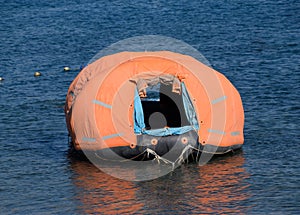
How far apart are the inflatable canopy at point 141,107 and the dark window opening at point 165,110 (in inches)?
79.3

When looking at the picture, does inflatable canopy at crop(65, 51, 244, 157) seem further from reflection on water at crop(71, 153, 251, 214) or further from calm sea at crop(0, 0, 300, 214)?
calm sea at crop(0, 0, 300, 214)

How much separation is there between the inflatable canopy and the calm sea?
120 cm

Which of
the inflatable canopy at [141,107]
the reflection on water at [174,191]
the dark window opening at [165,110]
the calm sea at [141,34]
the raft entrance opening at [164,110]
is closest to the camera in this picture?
the reflection on water at [174,191]

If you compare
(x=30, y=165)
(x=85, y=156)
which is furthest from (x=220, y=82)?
(x=30, y=165)

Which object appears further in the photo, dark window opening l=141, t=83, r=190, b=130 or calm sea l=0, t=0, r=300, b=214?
dark window opening l=141, t=83, r=190, b=130

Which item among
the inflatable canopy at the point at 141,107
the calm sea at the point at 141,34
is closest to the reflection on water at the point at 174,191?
the calm sea at the point at 141,34

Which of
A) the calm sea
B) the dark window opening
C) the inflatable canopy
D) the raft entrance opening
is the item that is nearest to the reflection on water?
the calm sea

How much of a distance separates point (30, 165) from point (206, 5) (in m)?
35.9

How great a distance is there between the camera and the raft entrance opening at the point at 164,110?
96.3ft

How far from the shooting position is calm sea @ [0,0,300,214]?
26.5m

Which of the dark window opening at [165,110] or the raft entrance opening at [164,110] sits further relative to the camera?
the dark window opening at [165,110]

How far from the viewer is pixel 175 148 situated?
28.6 metres

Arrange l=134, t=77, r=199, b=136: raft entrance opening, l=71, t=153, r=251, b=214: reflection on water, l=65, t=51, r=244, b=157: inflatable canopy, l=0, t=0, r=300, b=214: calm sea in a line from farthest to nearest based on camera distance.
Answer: l=134, t=77, r=199, b=136: raft entrance opening < l=65, t=51, r=244, b=157: inflatable canopy < l=0, t=0, r=300, b=214: calm sea < l=71, t=153, r=251, b=214: reflection on water

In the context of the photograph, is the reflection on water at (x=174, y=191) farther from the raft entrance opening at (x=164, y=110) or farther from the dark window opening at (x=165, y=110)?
the dark window opening at (x=165, y=110)
